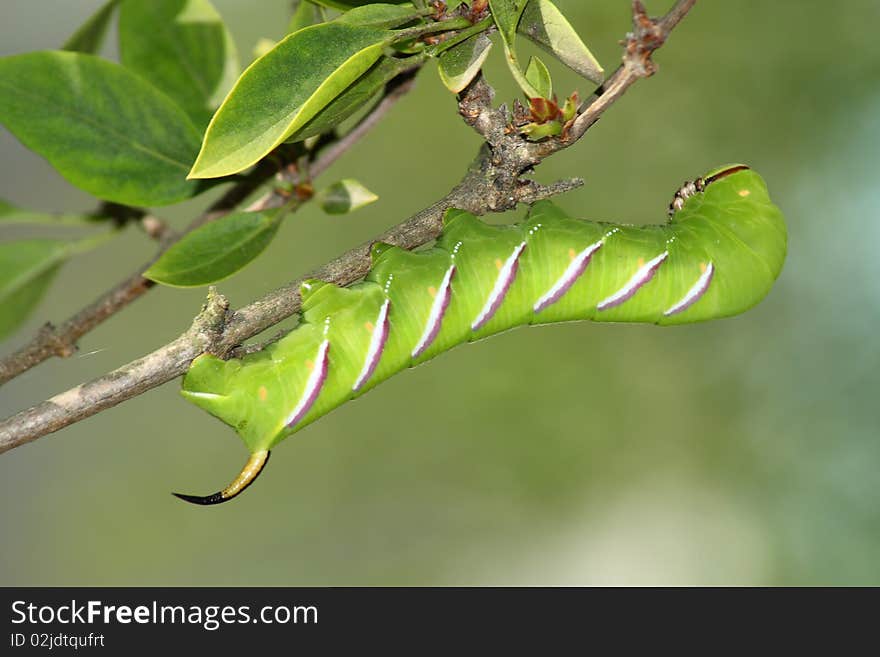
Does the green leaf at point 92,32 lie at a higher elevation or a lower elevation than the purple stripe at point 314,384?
Result: higher

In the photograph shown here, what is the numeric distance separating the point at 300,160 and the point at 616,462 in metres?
3.91

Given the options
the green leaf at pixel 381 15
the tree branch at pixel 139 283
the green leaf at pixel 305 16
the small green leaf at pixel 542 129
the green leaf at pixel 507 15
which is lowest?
the small green leaf at pixel 542 129

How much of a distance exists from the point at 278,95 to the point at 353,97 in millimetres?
111

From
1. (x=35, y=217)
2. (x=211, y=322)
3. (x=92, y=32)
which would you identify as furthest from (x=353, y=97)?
(x=35, y=217)

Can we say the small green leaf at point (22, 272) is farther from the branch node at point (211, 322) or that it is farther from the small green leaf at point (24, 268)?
the branch node at point (211, 322)

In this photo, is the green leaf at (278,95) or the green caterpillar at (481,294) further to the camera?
the green caterpillar at (481,294)

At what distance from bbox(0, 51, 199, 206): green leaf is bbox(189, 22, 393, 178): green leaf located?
1.54 ft

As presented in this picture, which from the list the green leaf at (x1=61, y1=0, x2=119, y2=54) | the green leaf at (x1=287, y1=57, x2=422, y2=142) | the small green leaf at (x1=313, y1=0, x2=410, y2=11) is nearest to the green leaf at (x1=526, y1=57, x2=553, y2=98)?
the green leaf at (x1=287, y1=57, x2=422, y2=142)

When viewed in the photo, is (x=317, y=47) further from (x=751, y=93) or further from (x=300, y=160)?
(x=751, y=93)

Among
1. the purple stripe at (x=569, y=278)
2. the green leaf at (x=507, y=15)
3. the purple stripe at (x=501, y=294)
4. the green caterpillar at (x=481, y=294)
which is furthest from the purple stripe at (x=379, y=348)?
the green leaf at (x=507, y=15)

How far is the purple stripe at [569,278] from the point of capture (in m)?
1.35

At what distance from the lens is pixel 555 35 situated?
99cm

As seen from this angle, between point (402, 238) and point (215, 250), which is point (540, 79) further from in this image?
point (215, 250)

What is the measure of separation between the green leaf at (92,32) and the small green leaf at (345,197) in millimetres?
482
